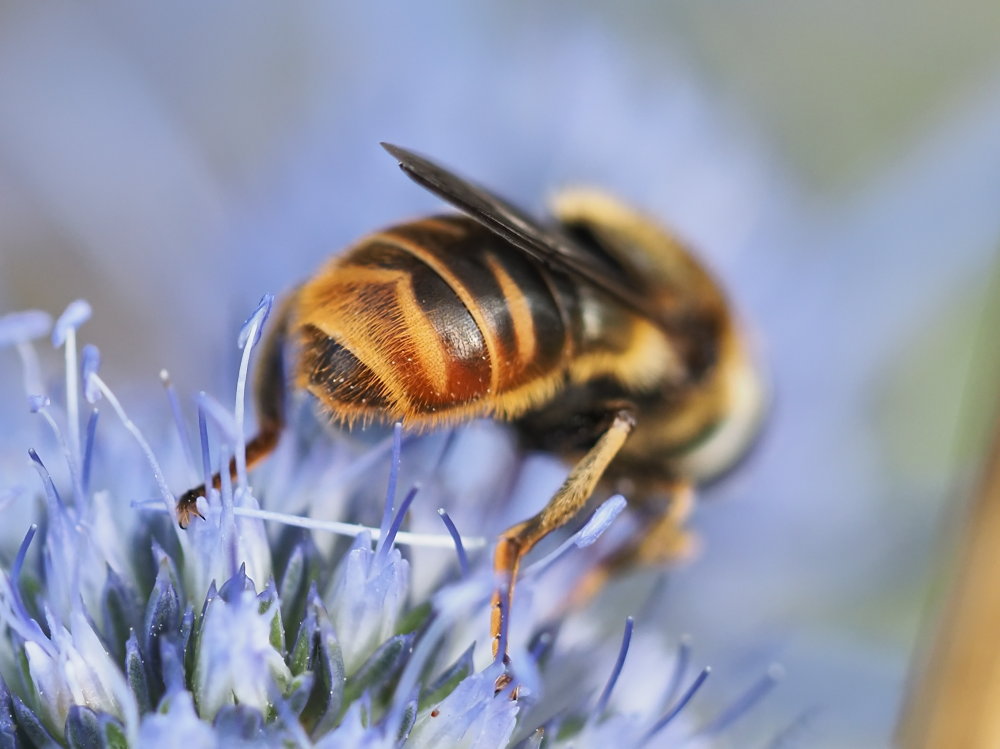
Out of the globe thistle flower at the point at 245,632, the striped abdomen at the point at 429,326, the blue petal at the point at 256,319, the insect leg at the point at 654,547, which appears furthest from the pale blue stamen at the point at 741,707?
the blue petal at the point at 256,319

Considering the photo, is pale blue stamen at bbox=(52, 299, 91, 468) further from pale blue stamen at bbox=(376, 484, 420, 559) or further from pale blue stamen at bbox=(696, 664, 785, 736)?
pale blue stamen at bbox=(696, 664, 785, 736)

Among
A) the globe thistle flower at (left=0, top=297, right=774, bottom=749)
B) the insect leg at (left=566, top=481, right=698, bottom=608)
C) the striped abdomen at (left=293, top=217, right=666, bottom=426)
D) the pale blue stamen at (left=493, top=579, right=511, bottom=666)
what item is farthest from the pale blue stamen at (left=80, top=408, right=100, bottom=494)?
the insect leg at (left=566, top=481, right=698, bottom=608)

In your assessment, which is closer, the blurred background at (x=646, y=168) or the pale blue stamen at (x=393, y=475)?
the pale blue stamen at (x=393, y=475)

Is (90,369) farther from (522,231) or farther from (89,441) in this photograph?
(522,231)

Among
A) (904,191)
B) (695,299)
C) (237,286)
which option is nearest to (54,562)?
(695,299)

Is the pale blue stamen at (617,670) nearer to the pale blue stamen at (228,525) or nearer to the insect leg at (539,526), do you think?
the insect leg at (539,526)

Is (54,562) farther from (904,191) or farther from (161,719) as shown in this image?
(904,191)
